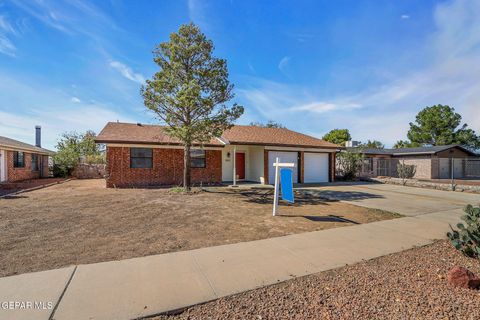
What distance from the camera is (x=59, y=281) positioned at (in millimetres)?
3414

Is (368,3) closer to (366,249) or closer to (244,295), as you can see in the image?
(366,249)

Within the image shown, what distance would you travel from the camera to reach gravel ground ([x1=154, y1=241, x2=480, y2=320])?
2.84 meters

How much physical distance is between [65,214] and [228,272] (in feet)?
20.6

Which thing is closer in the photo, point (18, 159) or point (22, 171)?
point (18, 159)

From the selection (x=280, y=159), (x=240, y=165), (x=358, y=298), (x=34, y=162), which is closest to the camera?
(x=358, y=298)

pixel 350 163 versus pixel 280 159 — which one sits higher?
pixel 280 159

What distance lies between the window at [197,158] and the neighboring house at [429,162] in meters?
15.0

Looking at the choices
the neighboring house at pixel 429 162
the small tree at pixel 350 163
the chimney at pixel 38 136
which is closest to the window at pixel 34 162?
the chimney at pixel 38 136

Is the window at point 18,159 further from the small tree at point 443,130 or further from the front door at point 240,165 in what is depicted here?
the small tree at point 443,130

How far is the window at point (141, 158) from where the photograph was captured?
49.0 ft

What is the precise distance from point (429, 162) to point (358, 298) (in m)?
26.7

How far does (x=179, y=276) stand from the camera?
11.9 ft

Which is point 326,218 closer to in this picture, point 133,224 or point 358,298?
point 358,298

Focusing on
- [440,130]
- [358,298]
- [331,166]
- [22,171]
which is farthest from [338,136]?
[358,298]
